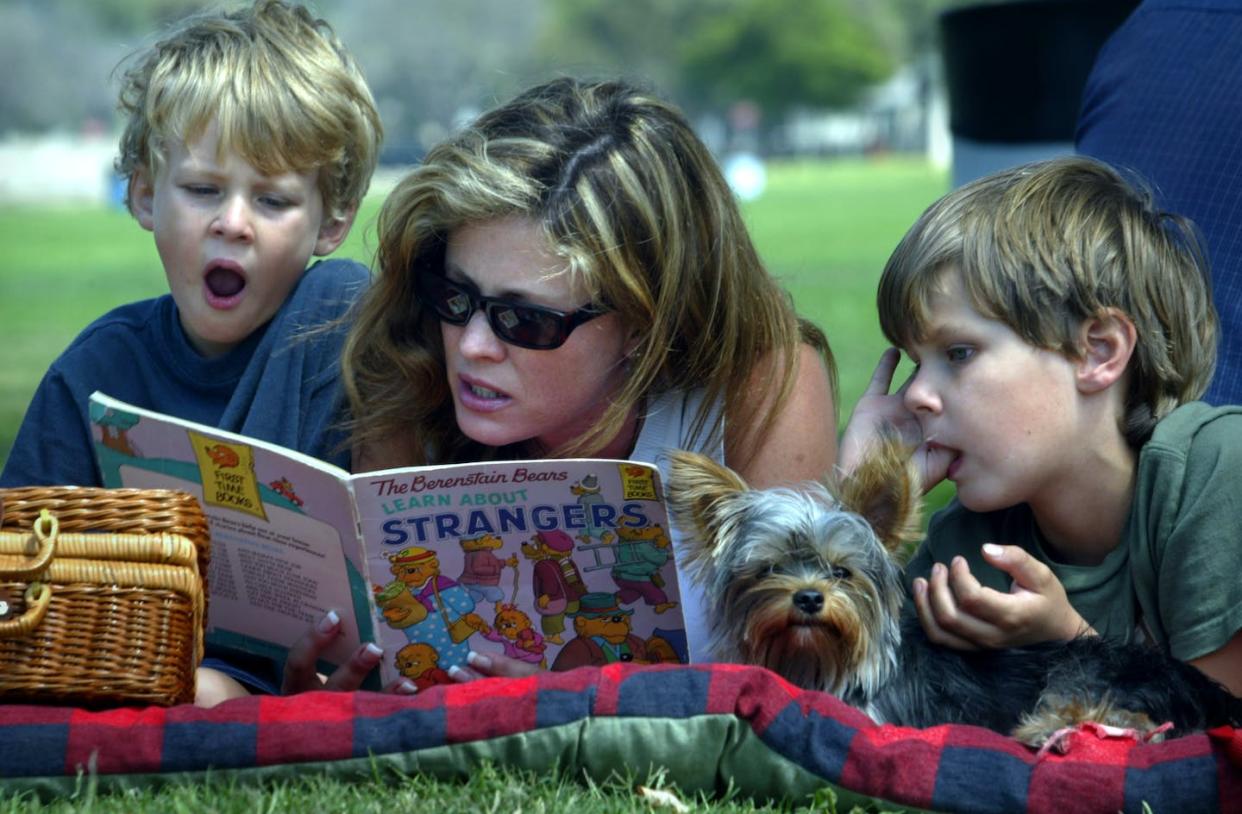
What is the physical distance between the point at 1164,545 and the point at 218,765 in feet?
5.86

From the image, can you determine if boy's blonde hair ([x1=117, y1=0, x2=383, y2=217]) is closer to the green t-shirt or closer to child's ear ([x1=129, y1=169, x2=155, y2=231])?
child's ear ([x1=129, y1=169, x2=155, y2=231])

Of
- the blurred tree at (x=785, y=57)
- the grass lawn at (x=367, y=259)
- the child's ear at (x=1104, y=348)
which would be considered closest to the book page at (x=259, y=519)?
the grass lawn at (x=367, y=259)

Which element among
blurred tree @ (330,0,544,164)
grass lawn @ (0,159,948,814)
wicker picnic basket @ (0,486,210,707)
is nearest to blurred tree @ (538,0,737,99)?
blurred tree @ (330,0,544,164)

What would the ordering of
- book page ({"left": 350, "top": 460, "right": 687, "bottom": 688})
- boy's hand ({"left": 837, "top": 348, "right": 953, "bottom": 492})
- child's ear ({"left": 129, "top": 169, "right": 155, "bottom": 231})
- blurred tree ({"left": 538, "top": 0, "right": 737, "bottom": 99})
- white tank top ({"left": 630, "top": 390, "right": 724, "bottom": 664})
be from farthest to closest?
blurred tree ({"left": 538, "top": 0, "right": 737, "bottom": 99}), child's ear ({"left": 129, "top": 169, "right": 155, "bottom": 231}), white tank top ({"left": 630, "top": 390, "right": 724, "bottom": 664}), boy's hand ({"left": 837, "top": 348, "right": 953, "bottom": 492}), book page ({"left": 350, "top": 460, "right": 687, "bottom": 688})

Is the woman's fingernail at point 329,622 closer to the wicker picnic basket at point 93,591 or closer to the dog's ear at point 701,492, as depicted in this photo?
the wicker picnic basket at point 93,591

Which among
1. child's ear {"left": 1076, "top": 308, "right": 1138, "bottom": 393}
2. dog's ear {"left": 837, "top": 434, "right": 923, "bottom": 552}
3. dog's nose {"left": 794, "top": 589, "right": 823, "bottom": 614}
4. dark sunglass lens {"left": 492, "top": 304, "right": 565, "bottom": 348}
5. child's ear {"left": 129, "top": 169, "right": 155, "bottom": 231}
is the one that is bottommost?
dog's nose {"left": 794, "top": 589, "right": 823, "bottom": 614}

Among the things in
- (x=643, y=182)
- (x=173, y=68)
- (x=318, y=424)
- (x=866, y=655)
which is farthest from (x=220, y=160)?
(x=866, y=655)

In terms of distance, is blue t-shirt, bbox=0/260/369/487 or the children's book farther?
blue t-shirt, bbox=0/260/369/487

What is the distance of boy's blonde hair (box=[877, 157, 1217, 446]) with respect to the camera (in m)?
3.09

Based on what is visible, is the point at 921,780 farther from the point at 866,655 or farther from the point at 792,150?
the point at 792,150

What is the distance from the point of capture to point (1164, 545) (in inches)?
119

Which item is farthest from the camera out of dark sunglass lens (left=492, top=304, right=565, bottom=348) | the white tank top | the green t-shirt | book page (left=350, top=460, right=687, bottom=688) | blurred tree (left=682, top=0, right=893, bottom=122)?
blurred tree (left=682, top=0, right=893, bottom=122)

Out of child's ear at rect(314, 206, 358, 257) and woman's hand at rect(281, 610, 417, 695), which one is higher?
child's ear at rect(314, 206, 358, 257)

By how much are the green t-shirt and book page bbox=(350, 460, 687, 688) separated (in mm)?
744
